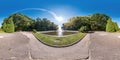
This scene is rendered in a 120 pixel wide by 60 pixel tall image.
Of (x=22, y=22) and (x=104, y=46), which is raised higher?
(x=22, y=22)

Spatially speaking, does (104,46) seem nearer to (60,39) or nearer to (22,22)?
(60,39)

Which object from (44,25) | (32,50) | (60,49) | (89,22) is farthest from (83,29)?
(32,50)

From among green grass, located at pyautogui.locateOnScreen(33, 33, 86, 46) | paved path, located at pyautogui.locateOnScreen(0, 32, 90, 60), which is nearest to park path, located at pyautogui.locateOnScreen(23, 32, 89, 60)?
paved path, located at pyautogui.locateOnScreen(0, 32, 90, 60)

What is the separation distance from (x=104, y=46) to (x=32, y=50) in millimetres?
1980

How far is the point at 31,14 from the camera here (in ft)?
23.9

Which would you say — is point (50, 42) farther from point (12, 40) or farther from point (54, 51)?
point (12, 40)

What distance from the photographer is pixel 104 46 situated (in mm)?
7633

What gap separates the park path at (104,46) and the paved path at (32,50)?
0.18 metres

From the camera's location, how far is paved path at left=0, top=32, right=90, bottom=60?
7.09 meters

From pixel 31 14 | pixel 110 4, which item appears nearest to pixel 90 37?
pixel 110 4

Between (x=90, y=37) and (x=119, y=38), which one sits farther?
(x=119, y=38)

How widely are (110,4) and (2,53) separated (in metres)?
3.12

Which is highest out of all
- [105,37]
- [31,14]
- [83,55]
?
[31,14]

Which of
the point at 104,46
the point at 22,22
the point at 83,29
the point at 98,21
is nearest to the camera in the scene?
the point at 98,21
